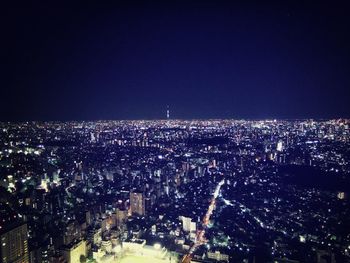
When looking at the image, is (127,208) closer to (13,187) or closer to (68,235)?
(68,235)

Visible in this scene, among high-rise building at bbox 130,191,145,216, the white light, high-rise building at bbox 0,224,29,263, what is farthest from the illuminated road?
high-rise building at bbox 0,224,29,263

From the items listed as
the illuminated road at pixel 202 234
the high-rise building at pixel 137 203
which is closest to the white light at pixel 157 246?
the illuminated road at pixel 202 234

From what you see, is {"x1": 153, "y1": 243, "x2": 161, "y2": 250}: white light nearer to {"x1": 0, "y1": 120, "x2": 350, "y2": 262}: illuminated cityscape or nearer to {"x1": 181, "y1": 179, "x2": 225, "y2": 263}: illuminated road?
{"x1": 0, "y1": 120, "x2": 350, "y2": 262}: illuminated cityscape

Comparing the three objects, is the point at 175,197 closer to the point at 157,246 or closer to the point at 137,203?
the point at 137,203

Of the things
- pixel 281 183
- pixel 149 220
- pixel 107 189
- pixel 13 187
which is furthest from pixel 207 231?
pixel 13 187

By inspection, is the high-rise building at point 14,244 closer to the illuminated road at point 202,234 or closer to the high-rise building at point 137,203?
the illuminated road at point 202,234

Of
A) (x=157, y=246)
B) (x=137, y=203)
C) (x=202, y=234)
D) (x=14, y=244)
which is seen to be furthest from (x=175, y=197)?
(x=14, y=244)
